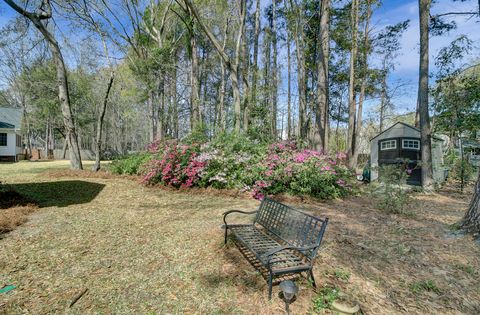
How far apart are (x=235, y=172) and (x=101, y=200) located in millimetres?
4050

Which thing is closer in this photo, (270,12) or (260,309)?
(260,309)

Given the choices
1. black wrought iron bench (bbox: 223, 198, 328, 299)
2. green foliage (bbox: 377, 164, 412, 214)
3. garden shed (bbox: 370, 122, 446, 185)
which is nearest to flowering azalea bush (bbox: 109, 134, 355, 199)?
green foliage (bbox: 377, 164, 412, 214)

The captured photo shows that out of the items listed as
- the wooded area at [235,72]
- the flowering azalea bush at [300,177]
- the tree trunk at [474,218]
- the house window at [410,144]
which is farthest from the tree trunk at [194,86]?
the tree trunk at [474,218]

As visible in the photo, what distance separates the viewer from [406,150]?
40.5 ft

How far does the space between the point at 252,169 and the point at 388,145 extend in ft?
31.8

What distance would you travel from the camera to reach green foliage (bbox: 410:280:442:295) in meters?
2.64

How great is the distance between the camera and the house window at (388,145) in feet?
41.8

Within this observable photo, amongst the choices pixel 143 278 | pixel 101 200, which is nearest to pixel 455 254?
pixel 143 278

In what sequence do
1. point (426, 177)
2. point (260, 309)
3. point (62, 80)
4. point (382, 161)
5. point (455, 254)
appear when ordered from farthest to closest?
point (382, 161), point (62, 80), point (426, 177), point (455, 254), point (260, 309)

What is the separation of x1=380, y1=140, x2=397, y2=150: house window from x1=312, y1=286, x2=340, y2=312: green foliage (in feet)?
41.6

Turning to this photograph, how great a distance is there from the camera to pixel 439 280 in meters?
2.86

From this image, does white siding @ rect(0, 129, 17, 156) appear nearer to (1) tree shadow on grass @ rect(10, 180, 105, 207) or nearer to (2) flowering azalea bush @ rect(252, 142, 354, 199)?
(1) tree shadow on grass @ rect(10, 180, 105, 207)

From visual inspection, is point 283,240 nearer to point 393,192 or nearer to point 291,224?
point 291,224

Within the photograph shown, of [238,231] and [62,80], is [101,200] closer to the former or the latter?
[238,231]
